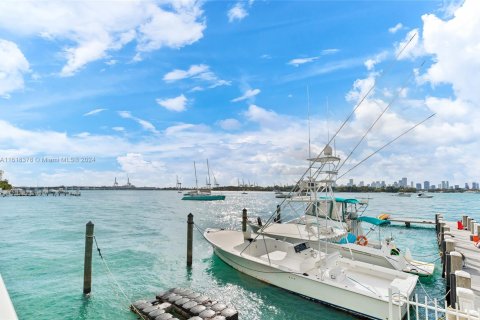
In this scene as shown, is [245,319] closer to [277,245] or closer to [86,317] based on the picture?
[277,245]

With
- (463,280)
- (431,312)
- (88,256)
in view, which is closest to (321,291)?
(431,312)

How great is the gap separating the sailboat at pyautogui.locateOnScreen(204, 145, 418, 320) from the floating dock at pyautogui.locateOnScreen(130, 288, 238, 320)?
10.3 feet

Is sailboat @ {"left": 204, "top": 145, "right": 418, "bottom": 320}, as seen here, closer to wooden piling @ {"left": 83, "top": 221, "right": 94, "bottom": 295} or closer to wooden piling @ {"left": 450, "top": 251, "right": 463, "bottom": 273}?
wooden piling @ {"left": 450, "top": 251, "right": 463, "bottom": 273}

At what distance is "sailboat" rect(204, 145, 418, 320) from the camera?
9.31 m

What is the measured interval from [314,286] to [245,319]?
2834mm

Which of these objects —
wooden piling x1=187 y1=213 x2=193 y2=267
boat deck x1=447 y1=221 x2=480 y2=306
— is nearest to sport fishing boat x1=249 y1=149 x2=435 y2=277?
boat deck x1=447 y1=221 x2=480 y2=306

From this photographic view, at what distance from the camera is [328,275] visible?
11062 mm

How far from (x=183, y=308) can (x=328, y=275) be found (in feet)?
18.3

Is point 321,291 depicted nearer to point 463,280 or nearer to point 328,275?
point 328,275

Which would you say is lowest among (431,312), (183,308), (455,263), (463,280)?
(431,312)

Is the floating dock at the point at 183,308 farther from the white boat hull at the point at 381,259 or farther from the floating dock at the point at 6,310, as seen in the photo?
the white boat hull at the point at 381,259

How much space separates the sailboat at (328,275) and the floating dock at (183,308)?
3.15 m

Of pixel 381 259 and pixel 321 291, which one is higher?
pixel 381 259

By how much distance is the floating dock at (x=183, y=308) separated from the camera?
8.92 m
